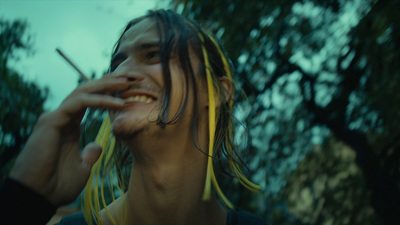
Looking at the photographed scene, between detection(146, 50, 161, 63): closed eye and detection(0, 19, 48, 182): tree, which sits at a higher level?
detection(146, 50, 161, 63): closed eye

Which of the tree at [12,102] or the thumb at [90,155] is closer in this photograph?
the thumb at [90,155]

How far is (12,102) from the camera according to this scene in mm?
8648

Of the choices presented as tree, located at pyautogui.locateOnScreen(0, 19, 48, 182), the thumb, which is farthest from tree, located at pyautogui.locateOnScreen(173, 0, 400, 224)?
tree, located at pyautogui.locateOnScreen(0, 19, 48, 182)

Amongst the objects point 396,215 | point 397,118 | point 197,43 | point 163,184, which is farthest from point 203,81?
point 396,215

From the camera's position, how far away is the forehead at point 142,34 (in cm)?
172

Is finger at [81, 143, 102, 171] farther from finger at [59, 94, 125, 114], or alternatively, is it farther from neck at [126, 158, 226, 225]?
neck at [126, 158, 226, 225]

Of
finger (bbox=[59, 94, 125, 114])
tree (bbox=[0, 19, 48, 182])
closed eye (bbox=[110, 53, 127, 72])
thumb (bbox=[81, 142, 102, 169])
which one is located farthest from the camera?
tree (bbox=[0, 19, 48, 182])

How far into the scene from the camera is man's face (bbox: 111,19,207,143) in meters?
1.49

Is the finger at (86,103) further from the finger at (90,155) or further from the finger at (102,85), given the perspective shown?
the finger at (90,155)

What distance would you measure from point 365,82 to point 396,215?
1813 millimetres

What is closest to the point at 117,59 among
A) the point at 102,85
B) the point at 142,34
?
the point at 142,34

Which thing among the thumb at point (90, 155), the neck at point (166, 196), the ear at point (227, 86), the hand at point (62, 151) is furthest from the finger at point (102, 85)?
the ear at point (227, 86)

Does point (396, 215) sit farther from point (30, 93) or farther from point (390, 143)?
point (30, 93)

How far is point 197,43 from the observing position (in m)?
1.91
